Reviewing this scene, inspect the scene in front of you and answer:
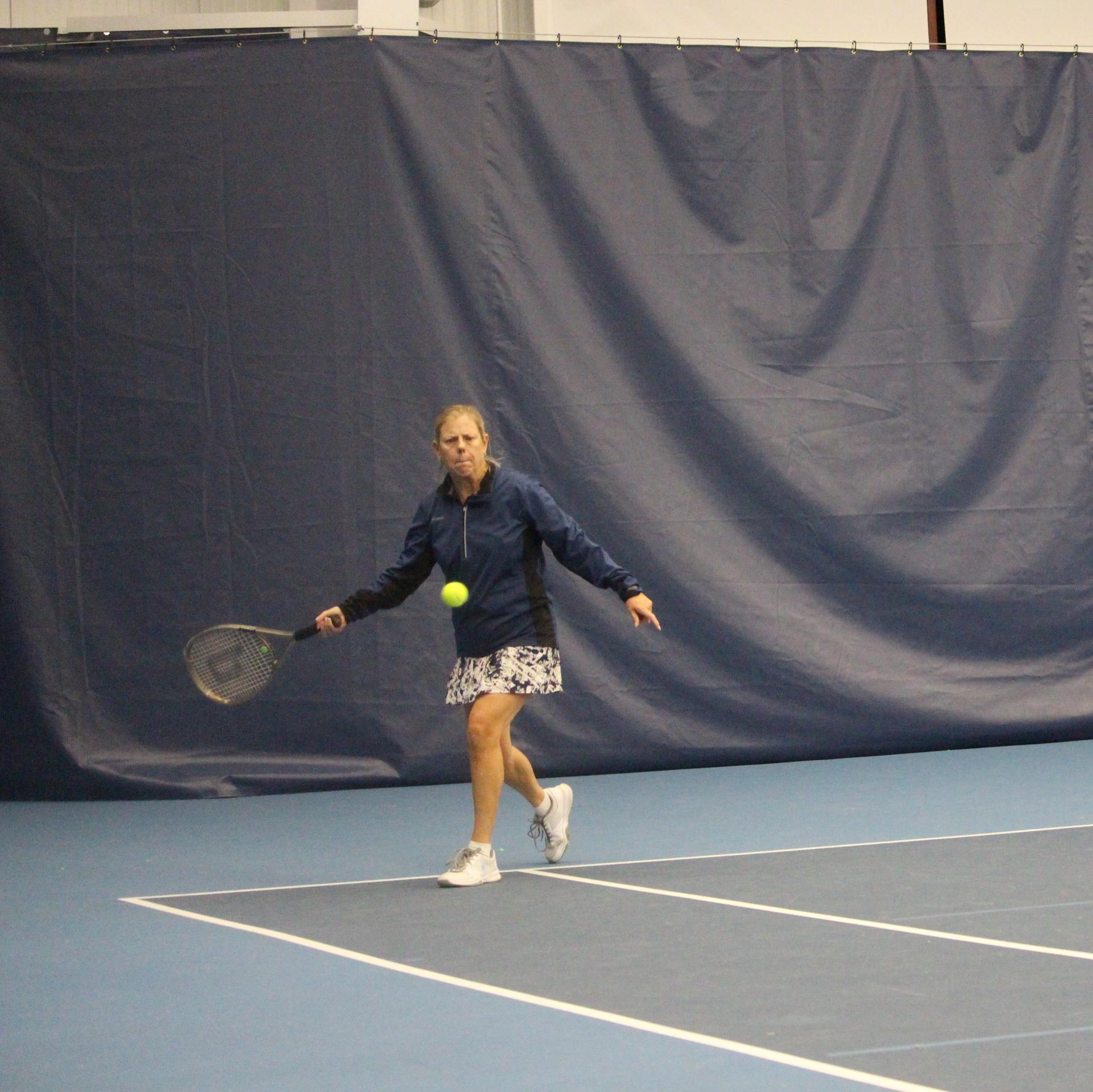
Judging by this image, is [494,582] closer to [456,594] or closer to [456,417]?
[456,594]

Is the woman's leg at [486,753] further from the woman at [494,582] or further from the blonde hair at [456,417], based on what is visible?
the blonde hair at [456,417]

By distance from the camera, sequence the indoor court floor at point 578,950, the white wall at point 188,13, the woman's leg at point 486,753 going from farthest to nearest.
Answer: the white wall at point 188,13
the woman's leg at point 486,753
the indoor court floor at point 578,950

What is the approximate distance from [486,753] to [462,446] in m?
0.87

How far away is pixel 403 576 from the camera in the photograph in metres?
5.34

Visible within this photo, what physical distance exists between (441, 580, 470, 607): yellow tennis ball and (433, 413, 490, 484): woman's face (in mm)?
312

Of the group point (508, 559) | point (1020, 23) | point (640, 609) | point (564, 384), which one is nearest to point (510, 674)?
point (508, 559)

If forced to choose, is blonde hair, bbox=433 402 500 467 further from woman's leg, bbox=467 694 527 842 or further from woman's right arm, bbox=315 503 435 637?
woman's leg, bbox=467 694 527 842

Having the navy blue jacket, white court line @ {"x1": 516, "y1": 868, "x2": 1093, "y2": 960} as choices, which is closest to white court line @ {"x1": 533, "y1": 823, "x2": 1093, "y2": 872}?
white court line @ {"x1": 516, "y1": 868, "x2": 1093, "y2": 960}

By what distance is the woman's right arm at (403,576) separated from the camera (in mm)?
5316

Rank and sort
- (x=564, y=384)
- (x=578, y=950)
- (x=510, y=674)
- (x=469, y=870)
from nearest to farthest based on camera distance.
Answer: (x=578, y=950) < (x=469, y=870) < (x=510, y=674) < (x=564, y=384)

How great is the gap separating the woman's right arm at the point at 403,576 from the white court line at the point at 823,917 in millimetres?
887

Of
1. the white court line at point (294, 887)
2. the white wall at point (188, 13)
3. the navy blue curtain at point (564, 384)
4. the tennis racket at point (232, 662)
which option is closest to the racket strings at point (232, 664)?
the tennis racket at point (232, 662)

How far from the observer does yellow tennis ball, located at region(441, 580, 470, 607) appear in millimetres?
5062

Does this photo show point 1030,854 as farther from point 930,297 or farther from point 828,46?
point 828,46
